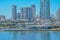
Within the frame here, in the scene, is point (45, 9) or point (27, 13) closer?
point (45, 9)

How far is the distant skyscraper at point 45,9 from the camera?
14.4 m

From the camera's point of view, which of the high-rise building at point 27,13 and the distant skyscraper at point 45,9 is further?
the high-rise building at point 27,13

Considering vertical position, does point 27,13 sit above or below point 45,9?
below

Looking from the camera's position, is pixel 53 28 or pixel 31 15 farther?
pixel 31 15

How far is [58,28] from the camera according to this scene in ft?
43.2

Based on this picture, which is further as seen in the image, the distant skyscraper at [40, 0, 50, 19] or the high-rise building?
the high-rise building

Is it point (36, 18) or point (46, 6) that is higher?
point (46, 6)

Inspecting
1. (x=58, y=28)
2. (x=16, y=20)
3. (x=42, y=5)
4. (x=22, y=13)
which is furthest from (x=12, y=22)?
(x=58, y=28)

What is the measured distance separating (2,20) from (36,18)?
3.13 metres

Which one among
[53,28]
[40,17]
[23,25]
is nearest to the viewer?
[53,28]

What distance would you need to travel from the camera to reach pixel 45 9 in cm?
1462

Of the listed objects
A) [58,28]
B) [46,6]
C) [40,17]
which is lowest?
[58,28]

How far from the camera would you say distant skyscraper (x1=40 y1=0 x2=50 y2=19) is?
14.4 m

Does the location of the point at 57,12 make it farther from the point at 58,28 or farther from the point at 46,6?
the point at 58,28
